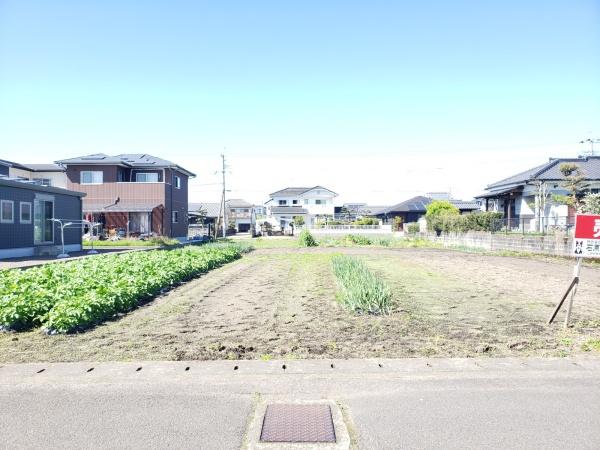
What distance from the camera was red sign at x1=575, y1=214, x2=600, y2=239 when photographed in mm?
6004

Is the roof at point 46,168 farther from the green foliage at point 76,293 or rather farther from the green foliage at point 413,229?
the green foliage at point 76,293

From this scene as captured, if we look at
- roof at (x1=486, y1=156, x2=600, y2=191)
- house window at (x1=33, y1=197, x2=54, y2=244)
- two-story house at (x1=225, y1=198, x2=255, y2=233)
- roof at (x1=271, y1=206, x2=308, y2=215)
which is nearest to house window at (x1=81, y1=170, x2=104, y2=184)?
house window at (x1=33, y1=197, x2=54, y2=244)

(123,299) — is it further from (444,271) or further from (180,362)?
(444,271)

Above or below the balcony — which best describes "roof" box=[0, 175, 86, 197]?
below

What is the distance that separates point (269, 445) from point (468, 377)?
2113 millimetres

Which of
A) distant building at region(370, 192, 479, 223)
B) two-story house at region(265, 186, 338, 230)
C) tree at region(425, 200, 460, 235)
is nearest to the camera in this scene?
tree at region(425, 200, 460, 235)

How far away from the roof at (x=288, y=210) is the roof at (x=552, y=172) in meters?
30.0

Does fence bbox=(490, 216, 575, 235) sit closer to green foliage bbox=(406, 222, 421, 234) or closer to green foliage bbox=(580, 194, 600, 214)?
green foliage bbox=(580, 194, 600, 214)

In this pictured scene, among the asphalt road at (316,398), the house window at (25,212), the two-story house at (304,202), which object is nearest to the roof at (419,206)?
the two-story house at (304,202)

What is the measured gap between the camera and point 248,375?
4.32 metres

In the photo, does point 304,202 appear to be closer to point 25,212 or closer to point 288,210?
point 288,210

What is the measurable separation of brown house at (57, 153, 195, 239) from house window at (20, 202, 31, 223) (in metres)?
11.4

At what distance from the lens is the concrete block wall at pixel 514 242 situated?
1839cm

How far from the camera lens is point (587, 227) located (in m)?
6.02
